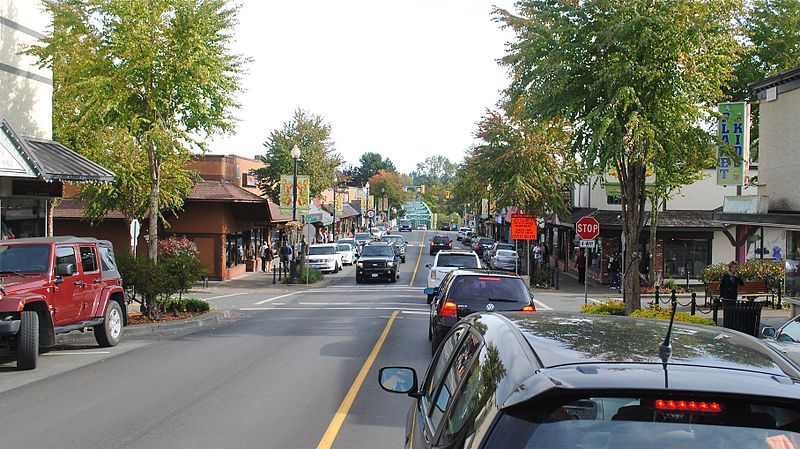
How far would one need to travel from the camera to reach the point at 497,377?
3.20 metres

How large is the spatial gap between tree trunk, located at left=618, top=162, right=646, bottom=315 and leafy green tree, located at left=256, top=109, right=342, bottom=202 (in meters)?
28.2

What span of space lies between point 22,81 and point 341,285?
22.2 m

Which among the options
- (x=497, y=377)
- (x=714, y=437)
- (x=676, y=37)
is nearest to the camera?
(x=714, y=437)

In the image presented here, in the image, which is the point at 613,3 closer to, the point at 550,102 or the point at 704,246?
the point at 550,102

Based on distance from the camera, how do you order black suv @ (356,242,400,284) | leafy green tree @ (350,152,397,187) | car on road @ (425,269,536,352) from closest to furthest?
car on road @ (425,269,536,352) < black suv @ (356,242,400,284) < leafy green tree @ (350,152,397,187)

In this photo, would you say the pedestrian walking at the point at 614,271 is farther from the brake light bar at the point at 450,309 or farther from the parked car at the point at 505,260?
the brake light bar at the point at 450,309

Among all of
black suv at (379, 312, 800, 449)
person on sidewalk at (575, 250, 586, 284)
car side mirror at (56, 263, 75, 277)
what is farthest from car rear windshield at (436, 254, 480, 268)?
black suv at (379, 312, 800, 449)

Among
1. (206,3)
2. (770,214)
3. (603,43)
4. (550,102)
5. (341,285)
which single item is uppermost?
(206,3)

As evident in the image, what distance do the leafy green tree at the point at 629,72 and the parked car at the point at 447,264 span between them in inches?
350

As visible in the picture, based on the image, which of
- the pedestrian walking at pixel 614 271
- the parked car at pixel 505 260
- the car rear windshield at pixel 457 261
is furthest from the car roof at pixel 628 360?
the parked car at pixel 505 260

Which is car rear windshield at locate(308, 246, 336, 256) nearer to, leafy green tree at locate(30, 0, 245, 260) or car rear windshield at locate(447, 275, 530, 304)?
leafy green tree at locate(30, 0, 245, 260)

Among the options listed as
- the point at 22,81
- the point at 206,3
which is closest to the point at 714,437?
the point at 206,3

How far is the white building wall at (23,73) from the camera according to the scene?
2062cm

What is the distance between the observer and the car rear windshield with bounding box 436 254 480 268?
27641mm
